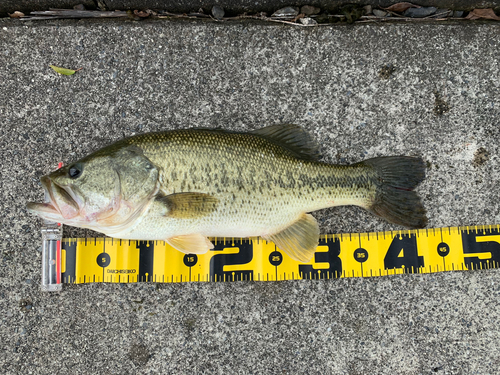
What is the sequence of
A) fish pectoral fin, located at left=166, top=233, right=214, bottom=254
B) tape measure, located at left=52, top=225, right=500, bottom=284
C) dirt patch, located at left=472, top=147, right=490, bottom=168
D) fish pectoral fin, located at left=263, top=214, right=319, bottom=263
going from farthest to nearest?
dirt patch, located at left=472, top=147, right=490, bottom=168 → tape measure, located at left=52, top=225, right=500, bottom=284 → fish pectoral fin, located at left=263, top=214, right=319, bottom=263 → fish pectoral fin, located at left=166, top=233, right=214, bottom=254

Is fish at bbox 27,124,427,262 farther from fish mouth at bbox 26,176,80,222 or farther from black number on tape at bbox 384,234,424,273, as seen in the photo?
black number on tape at bbox 384,234,424,273

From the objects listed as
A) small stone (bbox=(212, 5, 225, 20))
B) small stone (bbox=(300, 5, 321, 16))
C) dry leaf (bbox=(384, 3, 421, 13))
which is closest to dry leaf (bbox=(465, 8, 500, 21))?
dry leaf (bbox=(384, 3, 421, 13))

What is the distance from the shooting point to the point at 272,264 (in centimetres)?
261

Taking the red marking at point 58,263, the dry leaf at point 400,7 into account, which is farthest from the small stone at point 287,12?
the red marking at point 58,263

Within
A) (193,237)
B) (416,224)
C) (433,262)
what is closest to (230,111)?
(193,237)

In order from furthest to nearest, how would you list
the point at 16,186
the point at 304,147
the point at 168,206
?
the point at 16,186, the point at 304,147, the point at 168,206

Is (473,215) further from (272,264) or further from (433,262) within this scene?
(272,264)

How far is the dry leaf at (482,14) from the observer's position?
270cm

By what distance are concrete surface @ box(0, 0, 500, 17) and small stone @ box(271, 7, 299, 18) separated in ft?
0.14

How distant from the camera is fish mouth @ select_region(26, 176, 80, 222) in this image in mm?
2066

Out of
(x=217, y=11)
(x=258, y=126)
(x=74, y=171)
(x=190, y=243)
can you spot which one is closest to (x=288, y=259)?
(x=190, y=243)

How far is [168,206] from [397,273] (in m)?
1.84

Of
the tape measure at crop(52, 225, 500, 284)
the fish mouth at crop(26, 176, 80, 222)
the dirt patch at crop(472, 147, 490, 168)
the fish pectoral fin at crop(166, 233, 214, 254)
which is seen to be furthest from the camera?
the dirt patch at crop(472, 147, 490, 168)

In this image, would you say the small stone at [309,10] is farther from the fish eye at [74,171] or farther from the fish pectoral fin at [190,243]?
the fish eye at [74,171]
